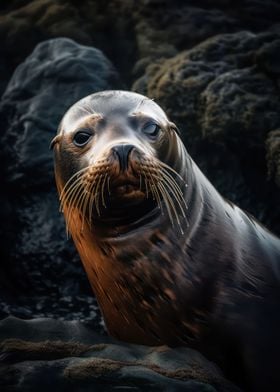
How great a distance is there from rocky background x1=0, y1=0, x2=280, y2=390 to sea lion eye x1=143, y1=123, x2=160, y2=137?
171cm

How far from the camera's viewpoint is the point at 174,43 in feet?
25.6

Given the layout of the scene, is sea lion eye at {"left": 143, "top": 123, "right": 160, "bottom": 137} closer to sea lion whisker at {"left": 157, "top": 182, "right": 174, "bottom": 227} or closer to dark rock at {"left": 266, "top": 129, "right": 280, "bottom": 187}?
sea lion whisker at {"left": 157, "top": 182, "right": 174, "bottom": 227}

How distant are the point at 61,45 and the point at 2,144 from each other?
1230mm

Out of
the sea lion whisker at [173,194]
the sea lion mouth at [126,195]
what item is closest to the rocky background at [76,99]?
the sea lion mouth at [126,195]

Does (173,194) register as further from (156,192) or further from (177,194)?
(156,192)

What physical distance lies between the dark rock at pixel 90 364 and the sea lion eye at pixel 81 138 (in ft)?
3.69

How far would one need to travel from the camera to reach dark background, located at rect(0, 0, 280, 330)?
5.93 metres

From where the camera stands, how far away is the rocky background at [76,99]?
5.93 m

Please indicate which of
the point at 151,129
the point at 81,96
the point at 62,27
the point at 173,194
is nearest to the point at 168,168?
the point at 173,194

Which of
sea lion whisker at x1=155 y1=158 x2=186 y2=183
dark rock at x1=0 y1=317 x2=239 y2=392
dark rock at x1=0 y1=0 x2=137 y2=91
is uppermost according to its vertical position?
dark rock at x1=0 y1=0 x2=137 y2=91

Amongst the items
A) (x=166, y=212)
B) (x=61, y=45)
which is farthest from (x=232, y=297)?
(x=61, y=45)

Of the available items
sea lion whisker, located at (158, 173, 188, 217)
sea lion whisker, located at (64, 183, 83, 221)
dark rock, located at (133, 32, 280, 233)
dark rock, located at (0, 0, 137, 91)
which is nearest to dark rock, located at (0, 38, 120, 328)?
dark rock, located at (133, 32, 280, 233)

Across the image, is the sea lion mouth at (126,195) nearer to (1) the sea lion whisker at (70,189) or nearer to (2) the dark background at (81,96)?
(1) the sea lion whisker at (70,189)

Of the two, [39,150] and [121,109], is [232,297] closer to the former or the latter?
[121,109]
